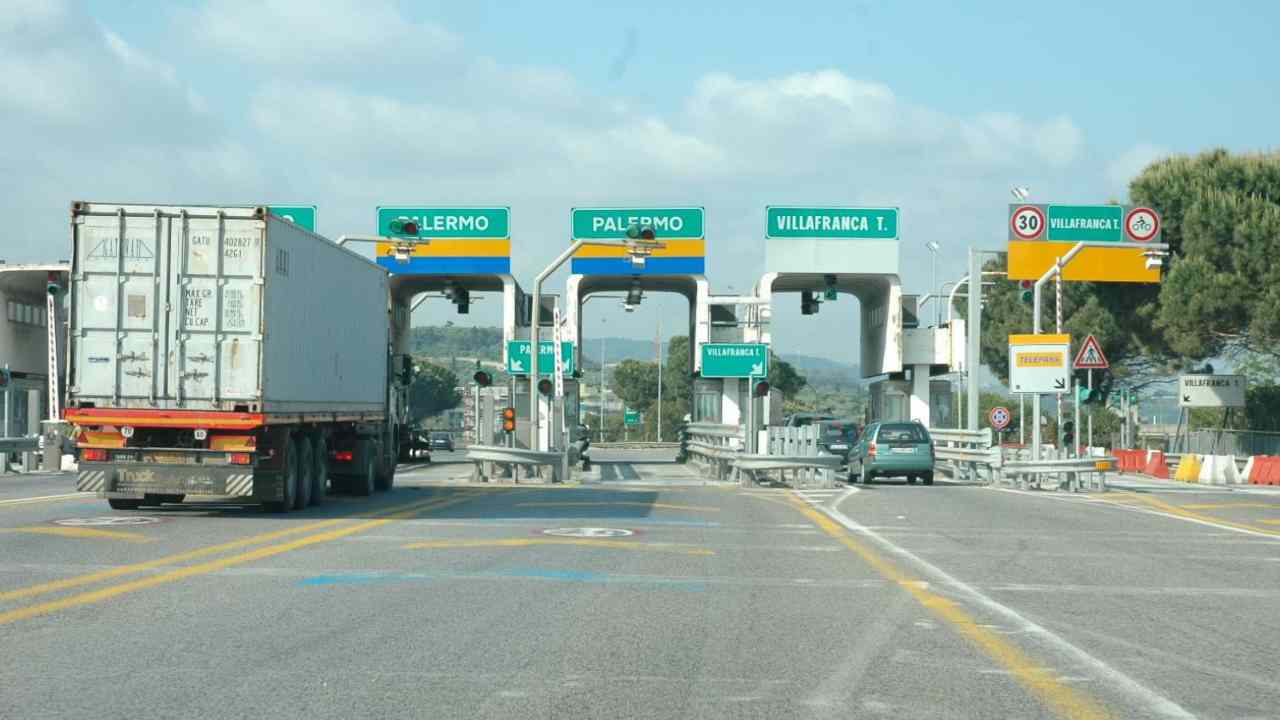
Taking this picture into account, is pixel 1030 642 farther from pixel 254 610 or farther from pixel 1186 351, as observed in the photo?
pixel 1186 351

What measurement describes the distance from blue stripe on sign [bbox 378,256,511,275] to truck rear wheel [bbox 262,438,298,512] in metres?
25.6

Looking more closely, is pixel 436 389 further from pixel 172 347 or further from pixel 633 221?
pixel 172 347

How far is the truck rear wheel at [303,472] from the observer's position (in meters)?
21.3

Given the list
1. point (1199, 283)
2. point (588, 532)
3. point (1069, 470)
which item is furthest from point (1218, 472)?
point (588, 532)

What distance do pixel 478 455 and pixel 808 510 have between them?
10.2 meters

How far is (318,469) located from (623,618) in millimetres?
13030

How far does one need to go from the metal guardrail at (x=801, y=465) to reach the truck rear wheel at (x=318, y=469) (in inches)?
458

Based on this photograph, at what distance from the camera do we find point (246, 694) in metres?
7.55

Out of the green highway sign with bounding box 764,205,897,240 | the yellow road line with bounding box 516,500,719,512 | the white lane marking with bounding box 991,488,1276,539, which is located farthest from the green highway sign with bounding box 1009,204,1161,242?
the yellow road line with bounding box 516,500,719,512

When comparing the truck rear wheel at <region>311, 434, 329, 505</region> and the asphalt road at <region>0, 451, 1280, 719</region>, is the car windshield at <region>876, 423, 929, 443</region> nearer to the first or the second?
the asphalt road at <region>0, 451, 1280, 719</region>

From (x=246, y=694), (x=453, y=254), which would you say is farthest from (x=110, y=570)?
(x=453, y=254)

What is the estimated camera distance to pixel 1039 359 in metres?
35.5

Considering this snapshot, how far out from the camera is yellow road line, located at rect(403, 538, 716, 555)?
617 inches

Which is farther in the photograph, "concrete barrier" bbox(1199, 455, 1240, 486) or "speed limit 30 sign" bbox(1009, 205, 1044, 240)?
"speed limit 30 sign" bbox(1009, 205, 1044, 240)
